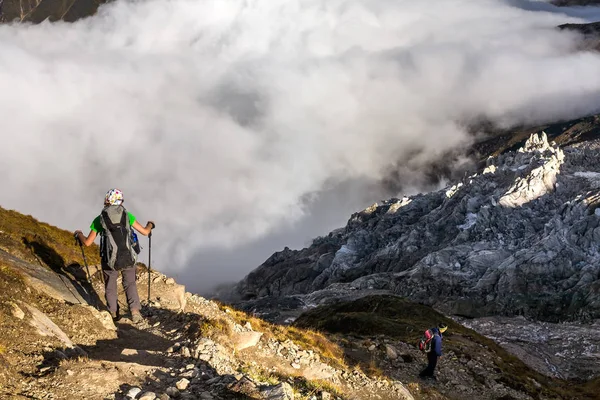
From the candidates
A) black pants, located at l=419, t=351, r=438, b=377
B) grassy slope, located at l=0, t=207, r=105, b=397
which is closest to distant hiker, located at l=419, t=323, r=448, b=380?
black pants, located at l=419, t=351, r=438, b=377

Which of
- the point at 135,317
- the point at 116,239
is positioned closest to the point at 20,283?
the point at 116,239

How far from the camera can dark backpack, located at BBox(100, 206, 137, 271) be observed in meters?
16.8

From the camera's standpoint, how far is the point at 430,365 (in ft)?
91.8

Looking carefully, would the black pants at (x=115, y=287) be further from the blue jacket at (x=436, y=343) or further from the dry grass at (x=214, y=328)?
the blue jacket at (x=436, y=343)

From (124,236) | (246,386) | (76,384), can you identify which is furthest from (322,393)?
(124,236)

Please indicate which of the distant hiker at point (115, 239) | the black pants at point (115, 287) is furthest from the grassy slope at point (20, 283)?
the distant hiker at point (115, 239)

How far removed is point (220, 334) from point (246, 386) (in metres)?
4.24

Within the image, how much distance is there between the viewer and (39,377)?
11.8 m

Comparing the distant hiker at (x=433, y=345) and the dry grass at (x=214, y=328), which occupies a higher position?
the dry grass at (x=214, y=328)

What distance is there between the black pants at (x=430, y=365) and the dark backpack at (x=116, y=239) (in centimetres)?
1747

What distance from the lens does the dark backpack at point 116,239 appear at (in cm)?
1684

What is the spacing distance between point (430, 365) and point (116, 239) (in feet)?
61.2

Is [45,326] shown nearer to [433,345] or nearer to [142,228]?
[142,228]

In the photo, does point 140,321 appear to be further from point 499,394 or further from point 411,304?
point 411,304
